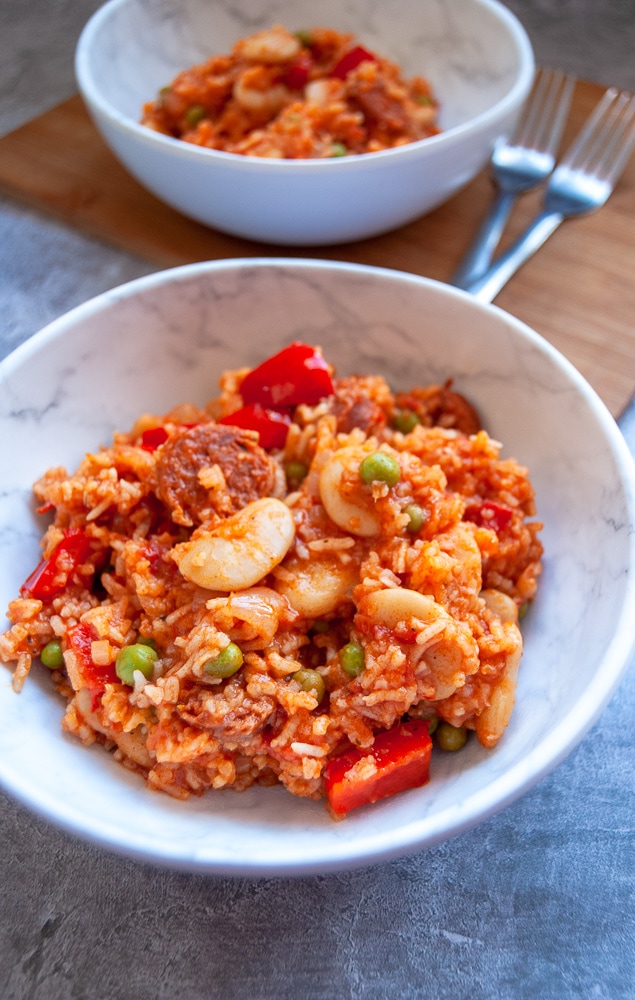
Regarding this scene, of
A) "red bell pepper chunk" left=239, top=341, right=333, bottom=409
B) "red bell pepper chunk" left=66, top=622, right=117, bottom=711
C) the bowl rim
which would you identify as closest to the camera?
"red bell pepper chunk" left=66, top=622, right=117, bottom=711

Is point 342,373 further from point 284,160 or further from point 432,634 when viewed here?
point 432,634

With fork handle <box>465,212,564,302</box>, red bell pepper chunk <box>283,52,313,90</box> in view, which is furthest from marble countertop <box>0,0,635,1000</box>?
red bell pepper chunk <box>283,52,313,90</box>

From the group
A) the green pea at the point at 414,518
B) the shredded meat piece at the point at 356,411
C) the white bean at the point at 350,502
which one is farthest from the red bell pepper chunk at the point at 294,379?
the green pea at the point at 414,518

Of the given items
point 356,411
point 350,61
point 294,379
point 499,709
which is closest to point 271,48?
point 350,61

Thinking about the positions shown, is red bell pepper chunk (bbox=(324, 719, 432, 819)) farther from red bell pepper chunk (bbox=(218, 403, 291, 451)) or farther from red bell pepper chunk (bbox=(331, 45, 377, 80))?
red bell pepper chunk (bbox=(331, 45, 377, 80))

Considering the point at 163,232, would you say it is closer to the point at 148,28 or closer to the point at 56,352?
the point at 148,28

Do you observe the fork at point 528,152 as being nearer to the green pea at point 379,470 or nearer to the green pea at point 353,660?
the green pea at point 379,470
